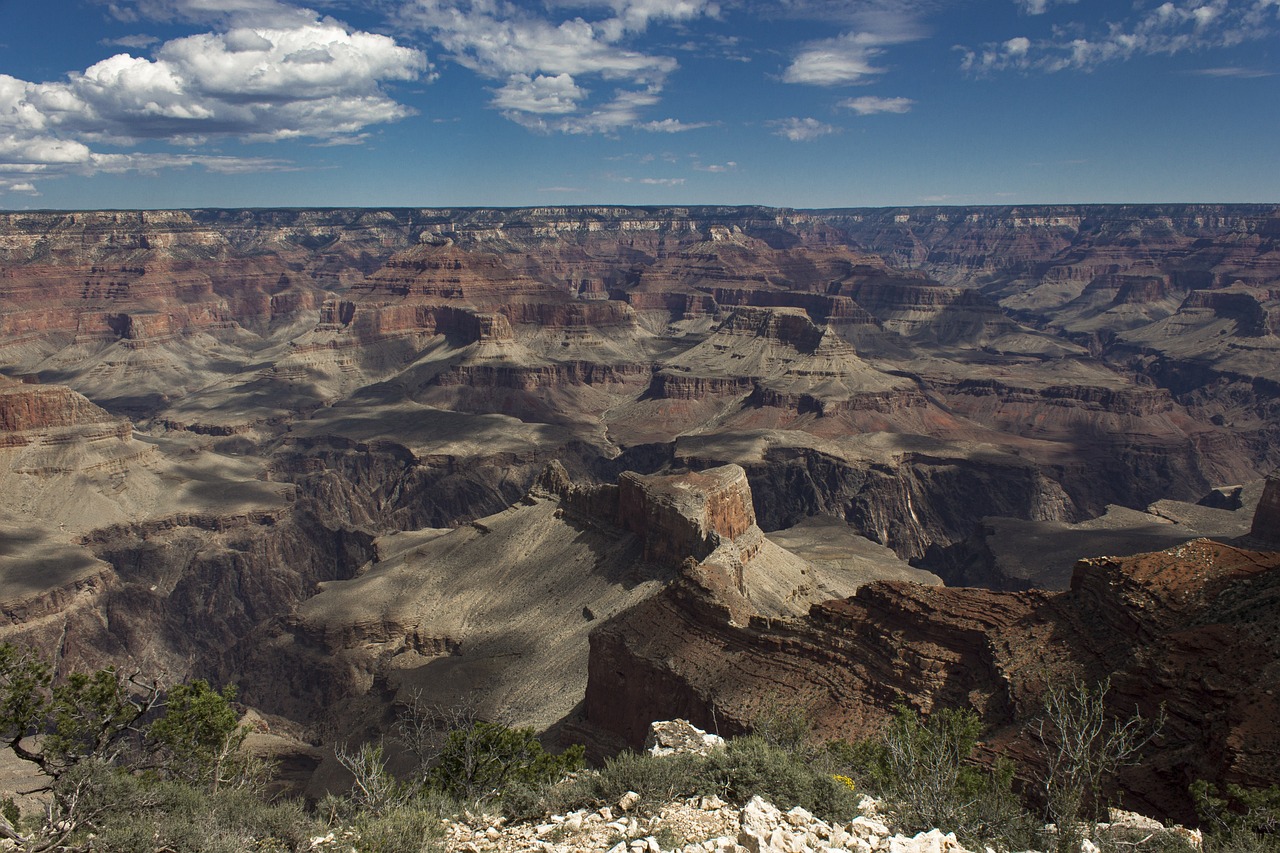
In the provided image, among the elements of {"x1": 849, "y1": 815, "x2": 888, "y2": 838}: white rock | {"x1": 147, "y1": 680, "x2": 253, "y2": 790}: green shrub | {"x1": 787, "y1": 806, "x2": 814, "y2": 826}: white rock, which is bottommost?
{"x1": 147, "y1": 680, "x2": 253, "y2": 790}: green shrub

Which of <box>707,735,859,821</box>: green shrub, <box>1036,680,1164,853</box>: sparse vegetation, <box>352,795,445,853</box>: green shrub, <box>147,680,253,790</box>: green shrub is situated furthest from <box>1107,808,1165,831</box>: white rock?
<box>147,680,253,790</box>: green shrub

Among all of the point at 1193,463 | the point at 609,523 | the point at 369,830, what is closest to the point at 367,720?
the point at 609,523

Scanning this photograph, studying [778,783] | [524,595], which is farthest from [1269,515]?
[778,783]

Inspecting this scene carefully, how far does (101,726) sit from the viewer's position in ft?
80.0

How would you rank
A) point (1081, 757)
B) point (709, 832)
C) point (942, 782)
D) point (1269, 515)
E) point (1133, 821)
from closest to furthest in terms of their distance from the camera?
point (709, 832)
point (1081, 757)
point (1133, 821)
point (942, 782)
point (1269, 515)

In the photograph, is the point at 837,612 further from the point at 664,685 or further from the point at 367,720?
the point at 367,720

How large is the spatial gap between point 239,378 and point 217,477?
88.5m

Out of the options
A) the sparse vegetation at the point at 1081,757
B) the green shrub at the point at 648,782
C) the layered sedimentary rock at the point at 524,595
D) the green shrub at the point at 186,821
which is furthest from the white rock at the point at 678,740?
the layered sedimentary rock at the point at 524,595

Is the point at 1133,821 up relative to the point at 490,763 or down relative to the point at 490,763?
up

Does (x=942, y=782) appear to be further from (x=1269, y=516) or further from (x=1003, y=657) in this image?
(x=1269, y=516)

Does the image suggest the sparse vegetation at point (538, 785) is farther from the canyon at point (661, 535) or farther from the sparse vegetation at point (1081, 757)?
the canyon at point (661, 535)

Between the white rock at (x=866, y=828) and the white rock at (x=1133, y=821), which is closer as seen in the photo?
the white rock at (x=866, y=828)

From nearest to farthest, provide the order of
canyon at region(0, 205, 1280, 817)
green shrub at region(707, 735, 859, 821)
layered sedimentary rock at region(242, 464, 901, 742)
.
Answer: green shrub at region(707, 735, 859, 821), canyon at region(0, 205, 1280, 817), layered sedimentary rock at region(242, 464, 901, 742)

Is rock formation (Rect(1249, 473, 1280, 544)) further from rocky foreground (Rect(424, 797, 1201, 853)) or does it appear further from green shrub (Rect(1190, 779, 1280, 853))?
rocky foreground (Rect(424, 797, 1201, 853))
